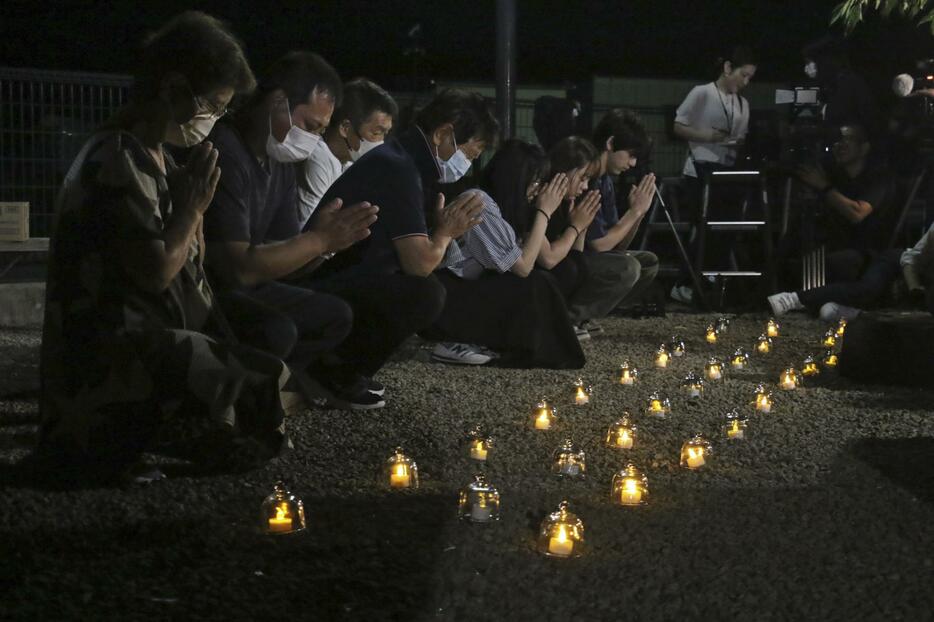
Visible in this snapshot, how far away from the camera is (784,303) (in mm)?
9836

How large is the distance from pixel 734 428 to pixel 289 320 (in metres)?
1.98

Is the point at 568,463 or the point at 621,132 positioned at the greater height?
the point at 621,132

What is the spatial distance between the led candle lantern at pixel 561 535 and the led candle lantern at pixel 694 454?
1.17 meters

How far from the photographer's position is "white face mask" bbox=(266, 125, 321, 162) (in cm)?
489

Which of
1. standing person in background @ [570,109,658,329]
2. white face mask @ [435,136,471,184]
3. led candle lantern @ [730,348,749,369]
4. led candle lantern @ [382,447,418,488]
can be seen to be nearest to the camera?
led candle lantern @ [382,447,418,488]

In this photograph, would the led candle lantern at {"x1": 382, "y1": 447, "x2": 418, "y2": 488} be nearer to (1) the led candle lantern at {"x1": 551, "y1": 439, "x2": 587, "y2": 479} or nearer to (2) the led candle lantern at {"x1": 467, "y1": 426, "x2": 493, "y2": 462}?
(2) the led candle lantern at {"x1": 467, "y1": 426, "x2": 493, "y2": 462}

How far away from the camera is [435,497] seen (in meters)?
3.98

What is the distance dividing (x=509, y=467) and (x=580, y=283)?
355 centimetres

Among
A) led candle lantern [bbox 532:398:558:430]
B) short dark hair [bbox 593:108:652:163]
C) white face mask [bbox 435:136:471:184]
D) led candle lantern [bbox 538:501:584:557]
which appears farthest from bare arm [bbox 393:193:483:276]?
short dark hair [bbox 593:108:652:163]

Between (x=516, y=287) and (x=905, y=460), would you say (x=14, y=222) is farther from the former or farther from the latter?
(x=905, y=460)

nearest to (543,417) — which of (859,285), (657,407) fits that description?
(657,407)

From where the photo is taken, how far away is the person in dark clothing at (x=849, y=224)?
9.81m

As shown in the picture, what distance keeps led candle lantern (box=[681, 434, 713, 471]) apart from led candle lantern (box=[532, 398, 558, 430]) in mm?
804

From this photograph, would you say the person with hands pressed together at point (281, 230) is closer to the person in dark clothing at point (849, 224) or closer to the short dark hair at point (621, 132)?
the short dark hair at point (621, 132)
